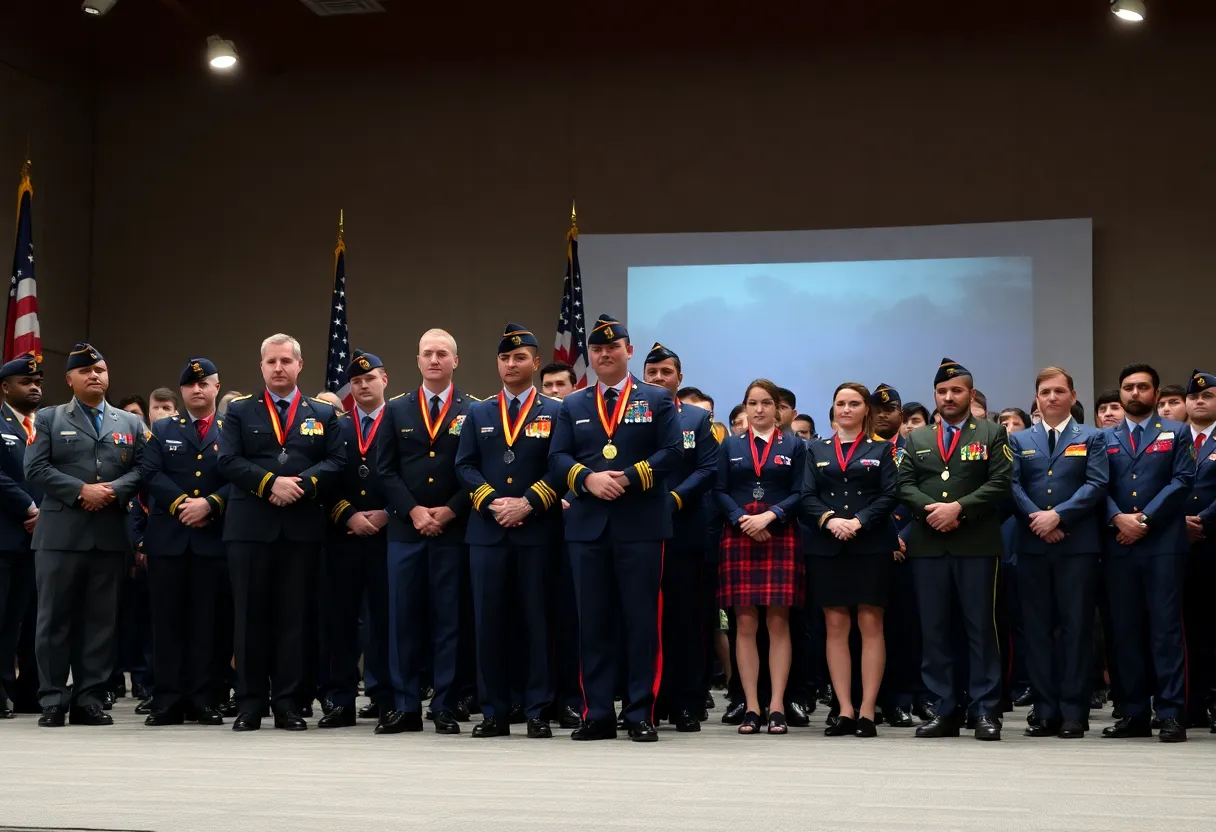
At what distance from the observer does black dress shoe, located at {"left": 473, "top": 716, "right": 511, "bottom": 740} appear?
527cm

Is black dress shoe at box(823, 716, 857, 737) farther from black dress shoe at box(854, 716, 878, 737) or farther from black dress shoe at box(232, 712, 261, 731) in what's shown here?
black dress shoe at box(232, 712, 261, 731)

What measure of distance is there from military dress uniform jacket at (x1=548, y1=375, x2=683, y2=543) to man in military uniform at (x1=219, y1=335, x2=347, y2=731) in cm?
108

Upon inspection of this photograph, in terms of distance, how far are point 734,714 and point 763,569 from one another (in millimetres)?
867

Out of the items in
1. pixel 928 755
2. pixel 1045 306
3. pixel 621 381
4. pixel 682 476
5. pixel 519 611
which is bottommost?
pixel 928 755

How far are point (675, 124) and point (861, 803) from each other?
28.1 ft

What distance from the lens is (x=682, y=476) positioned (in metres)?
5.78

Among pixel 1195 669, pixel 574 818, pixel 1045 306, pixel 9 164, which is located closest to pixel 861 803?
pixel 574 818

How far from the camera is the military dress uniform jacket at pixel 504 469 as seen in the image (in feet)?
17.5

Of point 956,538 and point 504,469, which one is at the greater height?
point 504,469

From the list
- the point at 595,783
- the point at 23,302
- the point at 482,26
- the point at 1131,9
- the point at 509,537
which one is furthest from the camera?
the point at 482,26

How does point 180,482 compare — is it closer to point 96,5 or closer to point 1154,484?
point 1154,484

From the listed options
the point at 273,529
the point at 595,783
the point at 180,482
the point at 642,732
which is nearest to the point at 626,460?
the point at 642,732

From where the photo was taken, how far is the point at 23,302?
9695mm

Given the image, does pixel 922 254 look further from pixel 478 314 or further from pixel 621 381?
pixel 621 381
